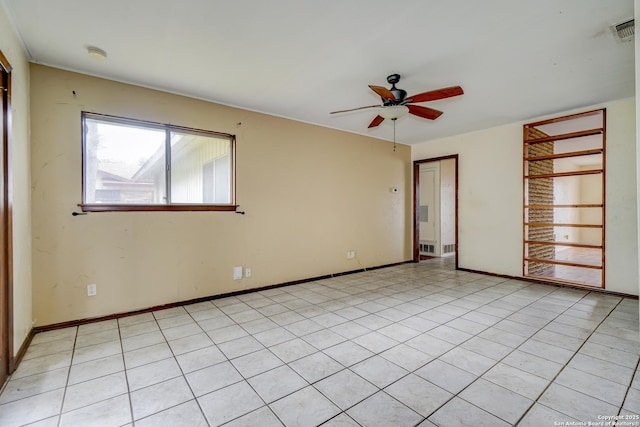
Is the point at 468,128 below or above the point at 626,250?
above

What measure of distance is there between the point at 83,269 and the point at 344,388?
2.98 meters

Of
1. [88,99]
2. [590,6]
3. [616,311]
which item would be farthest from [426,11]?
[616,311]

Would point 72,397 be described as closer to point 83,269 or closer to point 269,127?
point 83,269

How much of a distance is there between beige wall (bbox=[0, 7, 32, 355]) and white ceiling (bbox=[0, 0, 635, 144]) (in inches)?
8.1

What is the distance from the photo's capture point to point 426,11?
2.17 meters

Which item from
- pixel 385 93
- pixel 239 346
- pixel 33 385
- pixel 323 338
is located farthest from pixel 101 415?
pixel 385 93

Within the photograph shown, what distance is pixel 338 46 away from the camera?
2.63m

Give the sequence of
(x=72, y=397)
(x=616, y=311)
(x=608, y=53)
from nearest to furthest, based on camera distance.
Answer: (x=72, y=397)
(x=608, y=53)
(x=616, y=311)

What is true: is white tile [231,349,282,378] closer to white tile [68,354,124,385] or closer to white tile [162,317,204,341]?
white tile [162,317,204,341]

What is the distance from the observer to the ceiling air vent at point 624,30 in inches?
89.5

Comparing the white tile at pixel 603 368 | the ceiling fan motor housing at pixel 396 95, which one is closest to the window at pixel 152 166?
the ceiling fan motor housing at pixel 396 95

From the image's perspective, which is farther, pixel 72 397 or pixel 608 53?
pixel 608 53

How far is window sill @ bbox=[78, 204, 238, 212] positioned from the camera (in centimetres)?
312

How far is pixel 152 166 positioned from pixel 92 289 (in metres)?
1.52
